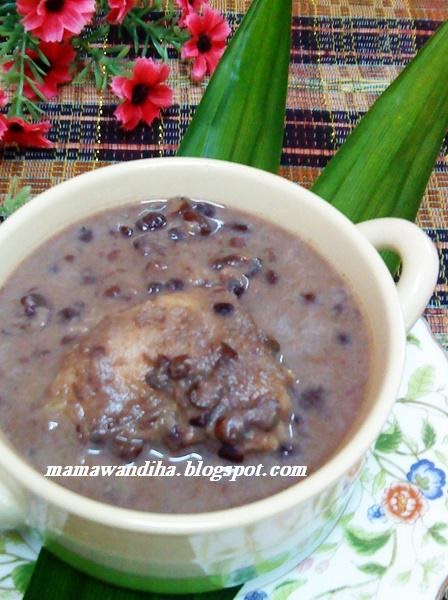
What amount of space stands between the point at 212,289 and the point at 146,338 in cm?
23

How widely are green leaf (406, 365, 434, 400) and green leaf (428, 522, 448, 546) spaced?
302 mm

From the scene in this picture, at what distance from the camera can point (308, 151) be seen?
9.08 feet

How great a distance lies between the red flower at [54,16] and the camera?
8.89 ft

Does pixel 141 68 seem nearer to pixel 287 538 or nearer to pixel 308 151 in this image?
→ pixel 308 151

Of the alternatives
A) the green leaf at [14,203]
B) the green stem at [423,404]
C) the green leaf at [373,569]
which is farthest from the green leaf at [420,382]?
the green leaf at [14,203]

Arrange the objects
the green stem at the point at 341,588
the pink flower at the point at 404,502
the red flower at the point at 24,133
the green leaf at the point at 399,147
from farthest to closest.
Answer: the red flower at the point at 24,133, the green leaf at the point at 399,147, the pink flower at the point at 404,502, the green stem at the point at 341,588

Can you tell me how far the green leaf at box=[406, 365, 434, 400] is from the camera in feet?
6.15

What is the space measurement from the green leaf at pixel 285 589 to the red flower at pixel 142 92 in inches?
66.2

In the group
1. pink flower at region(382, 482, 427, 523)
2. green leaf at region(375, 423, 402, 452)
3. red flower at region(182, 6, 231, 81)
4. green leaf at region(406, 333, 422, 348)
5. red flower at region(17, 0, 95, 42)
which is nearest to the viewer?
pink flower at region(382, 482, 427, 523)

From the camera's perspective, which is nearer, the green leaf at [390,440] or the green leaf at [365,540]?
the green leaf at [365,540]

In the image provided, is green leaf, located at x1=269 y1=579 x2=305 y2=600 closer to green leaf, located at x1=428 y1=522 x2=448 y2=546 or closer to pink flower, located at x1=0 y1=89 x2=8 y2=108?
green leaf, located at x1=428 y1=522 x2=448 y2=546

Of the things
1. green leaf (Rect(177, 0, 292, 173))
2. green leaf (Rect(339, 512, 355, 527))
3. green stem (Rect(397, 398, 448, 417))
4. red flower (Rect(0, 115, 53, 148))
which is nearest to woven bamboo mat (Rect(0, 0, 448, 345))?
red flower (Rect(0, 115, 53, 148))

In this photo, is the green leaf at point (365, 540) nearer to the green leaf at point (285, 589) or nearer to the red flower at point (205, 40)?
the green leaf at point (285, 589)

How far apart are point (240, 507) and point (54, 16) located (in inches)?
78.5
